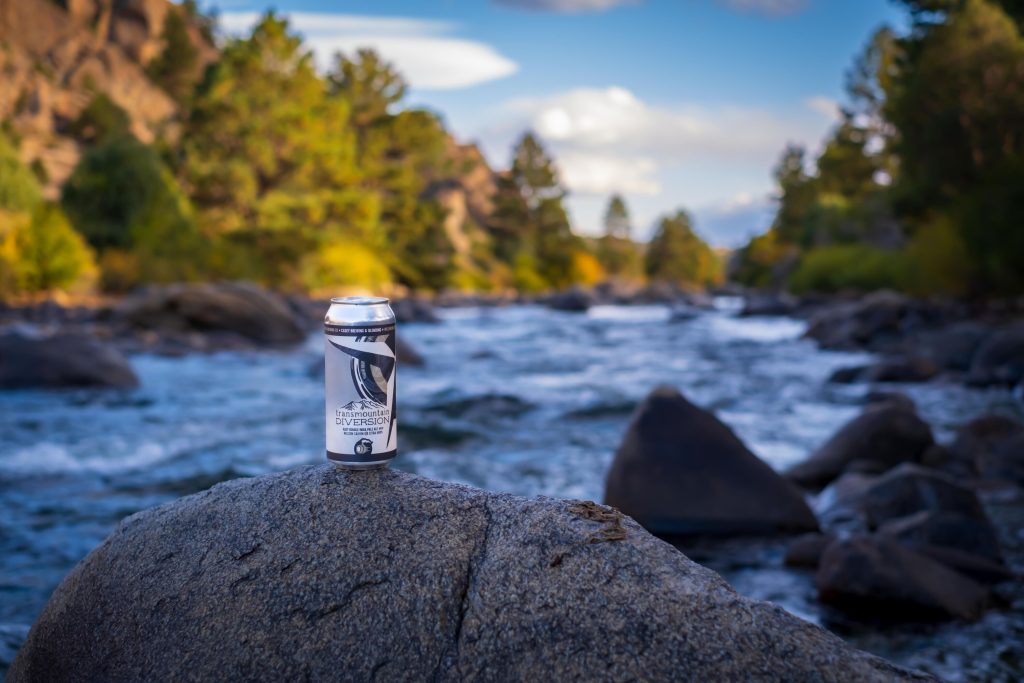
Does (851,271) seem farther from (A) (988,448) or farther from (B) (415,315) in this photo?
(A) (988,448)

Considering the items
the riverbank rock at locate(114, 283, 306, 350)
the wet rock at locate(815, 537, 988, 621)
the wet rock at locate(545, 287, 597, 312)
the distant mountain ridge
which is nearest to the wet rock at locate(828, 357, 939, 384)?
the wet rock at locate(815, 537, 988, 621)

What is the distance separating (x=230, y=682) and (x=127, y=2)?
91.7 m

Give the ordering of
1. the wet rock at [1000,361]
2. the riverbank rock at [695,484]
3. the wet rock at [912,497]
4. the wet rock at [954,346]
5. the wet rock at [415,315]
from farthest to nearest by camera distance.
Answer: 1. the wet rock at [415,315]
2. the wet rock at [954,346]
3. the wet rock at [1000,361]
4. the riverbank rock at [695,484]
5. the wet rock at [912,497]

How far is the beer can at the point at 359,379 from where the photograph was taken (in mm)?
2551

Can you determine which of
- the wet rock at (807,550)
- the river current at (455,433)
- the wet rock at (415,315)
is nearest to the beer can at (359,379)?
the river current at (455,433)

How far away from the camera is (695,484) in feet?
21.5

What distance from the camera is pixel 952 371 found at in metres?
15.2

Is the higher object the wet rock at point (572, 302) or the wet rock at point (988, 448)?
the wet rock at point (988, 448)

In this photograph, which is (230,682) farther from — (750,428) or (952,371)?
(952,371)

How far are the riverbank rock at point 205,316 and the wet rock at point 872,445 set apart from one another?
14.4 metres

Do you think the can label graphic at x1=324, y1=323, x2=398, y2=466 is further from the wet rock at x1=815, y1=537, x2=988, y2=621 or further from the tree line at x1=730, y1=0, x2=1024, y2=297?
the tree line at x1=730, y1=0, x2=1024, y2=297

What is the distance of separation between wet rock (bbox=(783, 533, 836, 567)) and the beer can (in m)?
4.04

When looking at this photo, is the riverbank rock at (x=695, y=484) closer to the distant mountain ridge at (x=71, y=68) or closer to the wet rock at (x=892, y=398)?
the wet rock at (x=892, y=398)

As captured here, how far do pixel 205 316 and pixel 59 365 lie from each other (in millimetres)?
7906
